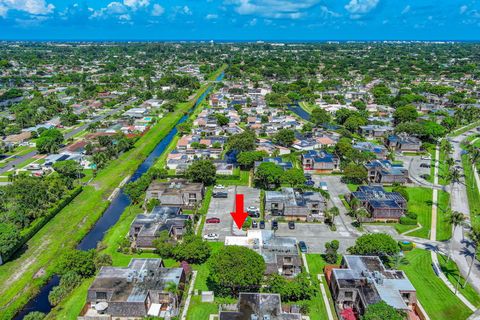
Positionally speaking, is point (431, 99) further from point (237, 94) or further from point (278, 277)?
point (278, 277)

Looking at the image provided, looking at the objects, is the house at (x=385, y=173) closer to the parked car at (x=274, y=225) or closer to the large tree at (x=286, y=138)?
the large tree at (x=286, y=138)

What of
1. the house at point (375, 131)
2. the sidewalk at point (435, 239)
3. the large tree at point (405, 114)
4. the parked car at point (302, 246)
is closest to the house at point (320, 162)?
the sidewalk at point (435, 239)

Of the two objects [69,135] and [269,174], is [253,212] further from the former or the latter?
[69,135]

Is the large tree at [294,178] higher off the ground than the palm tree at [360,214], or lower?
higher

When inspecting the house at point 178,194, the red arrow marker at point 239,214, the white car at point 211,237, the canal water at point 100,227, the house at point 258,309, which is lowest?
the canal water at point 100,227

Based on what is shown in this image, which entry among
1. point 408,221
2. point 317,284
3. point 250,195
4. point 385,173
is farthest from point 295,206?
point 385,173

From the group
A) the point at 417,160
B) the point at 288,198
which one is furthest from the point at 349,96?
the point at 288,198

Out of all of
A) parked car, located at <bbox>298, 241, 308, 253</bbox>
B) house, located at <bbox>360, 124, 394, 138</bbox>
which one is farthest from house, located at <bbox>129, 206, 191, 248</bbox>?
house, located at <bbox>360, 124, 394, 138</bbox>
